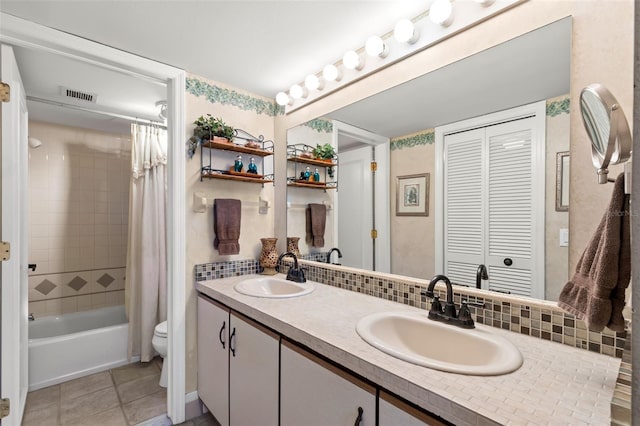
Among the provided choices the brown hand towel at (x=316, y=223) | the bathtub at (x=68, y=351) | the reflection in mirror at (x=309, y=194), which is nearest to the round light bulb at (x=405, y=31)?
the reflection in mirror at (x=309, y=194)

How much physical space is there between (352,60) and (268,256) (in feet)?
4.59

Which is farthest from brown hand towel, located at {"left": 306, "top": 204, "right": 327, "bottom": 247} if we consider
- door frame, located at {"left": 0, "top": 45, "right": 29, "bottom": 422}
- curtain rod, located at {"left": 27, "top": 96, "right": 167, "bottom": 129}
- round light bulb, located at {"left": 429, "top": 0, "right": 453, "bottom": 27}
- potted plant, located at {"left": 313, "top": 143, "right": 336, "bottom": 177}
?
curtain rod, located at {"left": 27, "top": 96, "right": 167, "bottom": 129}

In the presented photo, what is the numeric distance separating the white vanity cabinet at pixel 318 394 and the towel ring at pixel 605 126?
0.85 meters

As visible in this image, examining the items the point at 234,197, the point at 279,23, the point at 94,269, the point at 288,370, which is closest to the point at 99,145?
the point at 94,269

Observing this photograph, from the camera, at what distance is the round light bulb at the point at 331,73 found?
6.03 feet

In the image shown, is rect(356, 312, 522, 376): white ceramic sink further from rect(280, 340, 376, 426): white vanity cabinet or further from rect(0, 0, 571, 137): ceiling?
rect(0, 0, 571, 137): ceiling

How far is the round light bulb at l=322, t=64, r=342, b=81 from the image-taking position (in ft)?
6.03

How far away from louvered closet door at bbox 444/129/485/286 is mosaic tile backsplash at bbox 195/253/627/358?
0.13 metres

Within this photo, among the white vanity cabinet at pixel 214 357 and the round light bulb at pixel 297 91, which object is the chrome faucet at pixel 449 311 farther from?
the round light bulb at pixel 297 91

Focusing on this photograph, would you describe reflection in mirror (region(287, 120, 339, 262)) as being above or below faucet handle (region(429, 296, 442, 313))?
above

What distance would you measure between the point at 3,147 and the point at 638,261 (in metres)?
2.33

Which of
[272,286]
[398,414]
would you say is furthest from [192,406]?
[398,414]

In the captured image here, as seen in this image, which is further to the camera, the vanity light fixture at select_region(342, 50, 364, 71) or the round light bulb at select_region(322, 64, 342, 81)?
the round light bulb at select_region(322, 64, 342, 81)

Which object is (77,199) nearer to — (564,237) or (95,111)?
(95,111)
